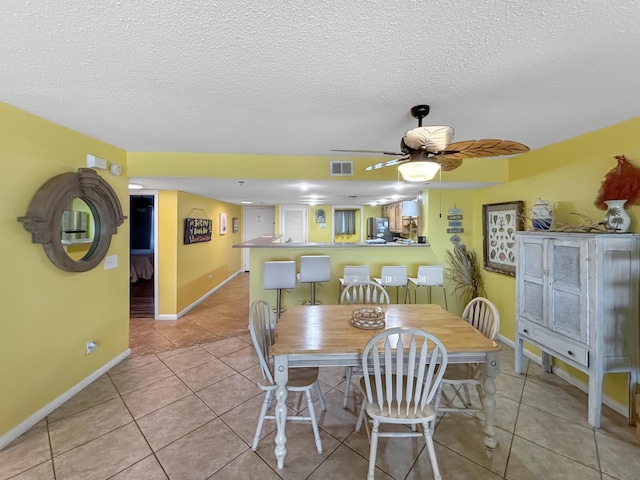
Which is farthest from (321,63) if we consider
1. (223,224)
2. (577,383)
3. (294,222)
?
(294,222)

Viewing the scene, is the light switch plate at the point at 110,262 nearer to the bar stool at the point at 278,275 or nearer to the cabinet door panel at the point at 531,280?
the bar stool at the point at 278,275

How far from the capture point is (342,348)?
5.52ft

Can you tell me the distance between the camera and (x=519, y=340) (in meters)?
2.74

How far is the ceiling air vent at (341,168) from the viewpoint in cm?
315

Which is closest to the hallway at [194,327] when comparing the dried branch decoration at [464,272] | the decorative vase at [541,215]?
the dried branch decoration at [464,272]

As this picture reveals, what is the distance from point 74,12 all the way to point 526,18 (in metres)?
1.74

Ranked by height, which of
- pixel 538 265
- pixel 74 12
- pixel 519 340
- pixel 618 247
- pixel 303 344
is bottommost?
pixel 519 340

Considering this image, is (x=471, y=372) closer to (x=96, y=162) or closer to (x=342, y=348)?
(x=342, y=348)

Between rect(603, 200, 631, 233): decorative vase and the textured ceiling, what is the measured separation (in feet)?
2.11

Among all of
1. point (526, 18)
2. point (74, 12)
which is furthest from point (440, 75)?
point (74, 12)

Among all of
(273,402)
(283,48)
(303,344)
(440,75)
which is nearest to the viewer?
(283,48)

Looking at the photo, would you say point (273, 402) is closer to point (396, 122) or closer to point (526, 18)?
point (396, 122)

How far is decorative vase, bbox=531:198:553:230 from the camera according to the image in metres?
2.60

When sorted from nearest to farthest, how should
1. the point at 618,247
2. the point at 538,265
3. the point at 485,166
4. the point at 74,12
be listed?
the point at 74,12 → the point at 618,247 → the point at 538,265 → the point at 485,166
